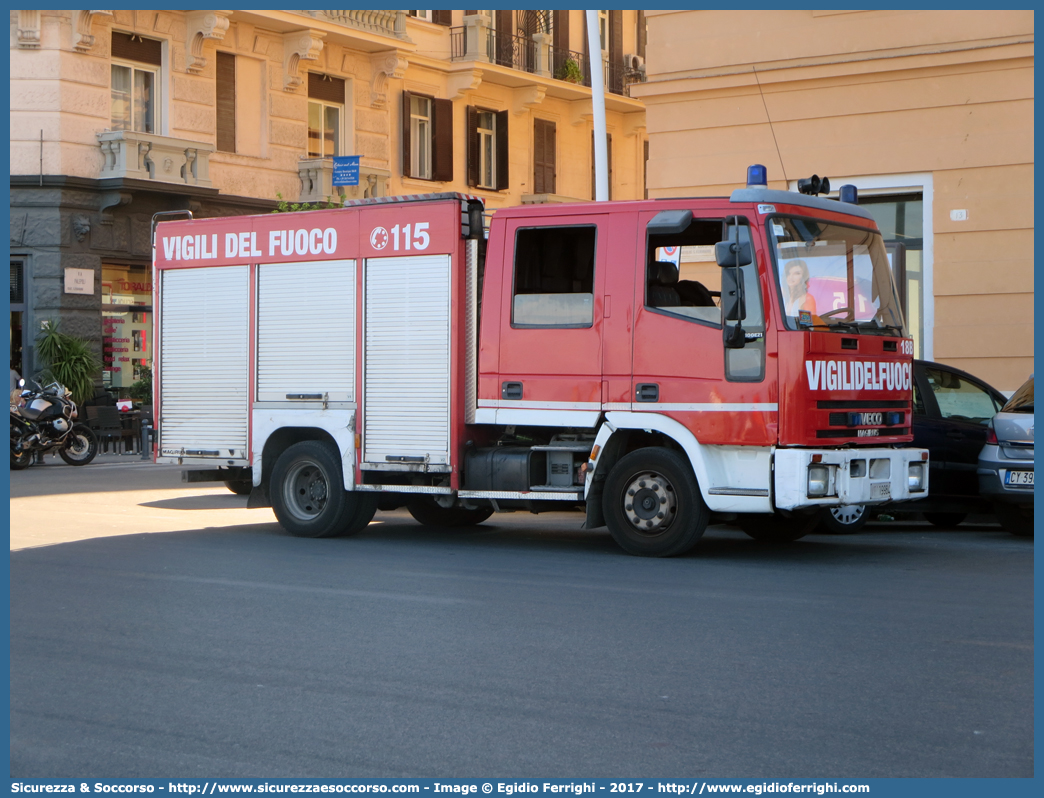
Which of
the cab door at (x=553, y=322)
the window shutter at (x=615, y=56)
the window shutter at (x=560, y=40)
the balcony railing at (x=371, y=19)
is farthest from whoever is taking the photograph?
the window shutter at (x=615, y=56)

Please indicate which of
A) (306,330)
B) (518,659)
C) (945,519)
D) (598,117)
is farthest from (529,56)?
(518,659)

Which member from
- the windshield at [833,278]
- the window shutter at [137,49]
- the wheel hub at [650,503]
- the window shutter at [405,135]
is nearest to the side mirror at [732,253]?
the windshield at [833,278]

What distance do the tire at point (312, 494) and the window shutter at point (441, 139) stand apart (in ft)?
71.9

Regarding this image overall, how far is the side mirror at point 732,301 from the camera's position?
33.4 feet

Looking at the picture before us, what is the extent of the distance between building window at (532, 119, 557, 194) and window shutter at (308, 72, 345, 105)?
6.47 m

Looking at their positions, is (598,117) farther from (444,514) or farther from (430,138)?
(430,138)

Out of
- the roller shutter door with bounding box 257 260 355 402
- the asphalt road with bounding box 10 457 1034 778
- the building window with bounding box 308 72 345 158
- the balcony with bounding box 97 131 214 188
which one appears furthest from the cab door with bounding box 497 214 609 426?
the building window with bounding box 308 72 345 158

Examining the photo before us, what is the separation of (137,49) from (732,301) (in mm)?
20352

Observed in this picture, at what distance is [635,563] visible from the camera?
10469 millimetres

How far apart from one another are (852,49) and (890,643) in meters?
12.1

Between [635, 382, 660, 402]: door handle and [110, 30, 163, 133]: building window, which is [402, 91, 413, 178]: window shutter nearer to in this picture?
[110, 30, 163, 133]: building window

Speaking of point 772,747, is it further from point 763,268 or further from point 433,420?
point 433,420

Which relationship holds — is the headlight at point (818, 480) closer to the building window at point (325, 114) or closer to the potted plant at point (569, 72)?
the building window at point (325, 114)

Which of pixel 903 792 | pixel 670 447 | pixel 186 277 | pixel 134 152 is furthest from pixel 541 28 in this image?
pixel 903 792
